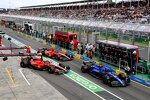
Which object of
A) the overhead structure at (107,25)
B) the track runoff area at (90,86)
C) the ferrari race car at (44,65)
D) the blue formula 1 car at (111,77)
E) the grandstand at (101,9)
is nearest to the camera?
the track runoff area at (90,86)

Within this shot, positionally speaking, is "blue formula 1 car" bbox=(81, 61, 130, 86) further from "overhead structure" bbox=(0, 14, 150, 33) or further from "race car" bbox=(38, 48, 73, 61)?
"race car" bbox=(38, 48, 73, 61)

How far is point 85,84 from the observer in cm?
2003

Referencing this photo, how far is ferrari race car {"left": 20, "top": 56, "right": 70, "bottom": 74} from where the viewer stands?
2309cm

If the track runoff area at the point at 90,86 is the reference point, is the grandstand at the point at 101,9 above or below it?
above

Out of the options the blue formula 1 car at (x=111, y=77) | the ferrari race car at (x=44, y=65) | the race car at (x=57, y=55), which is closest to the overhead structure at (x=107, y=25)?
the race car at (x=57, y=55)

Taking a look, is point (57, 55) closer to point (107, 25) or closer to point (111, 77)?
point (107, 25)

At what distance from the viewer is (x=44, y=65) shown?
79.0ft

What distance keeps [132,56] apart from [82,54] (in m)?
10.0

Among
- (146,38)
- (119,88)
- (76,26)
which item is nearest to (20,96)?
(119,88)

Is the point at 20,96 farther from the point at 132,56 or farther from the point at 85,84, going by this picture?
the point at 132,56

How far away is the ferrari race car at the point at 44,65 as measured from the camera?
2309 centimetres

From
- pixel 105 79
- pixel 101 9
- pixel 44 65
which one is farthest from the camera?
pixel 101 9

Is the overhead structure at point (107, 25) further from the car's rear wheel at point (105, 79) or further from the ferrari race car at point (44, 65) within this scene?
the ferrari race car at point (44, 65)

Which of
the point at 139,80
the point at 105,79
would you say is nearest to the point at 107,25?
the point at 139,80
